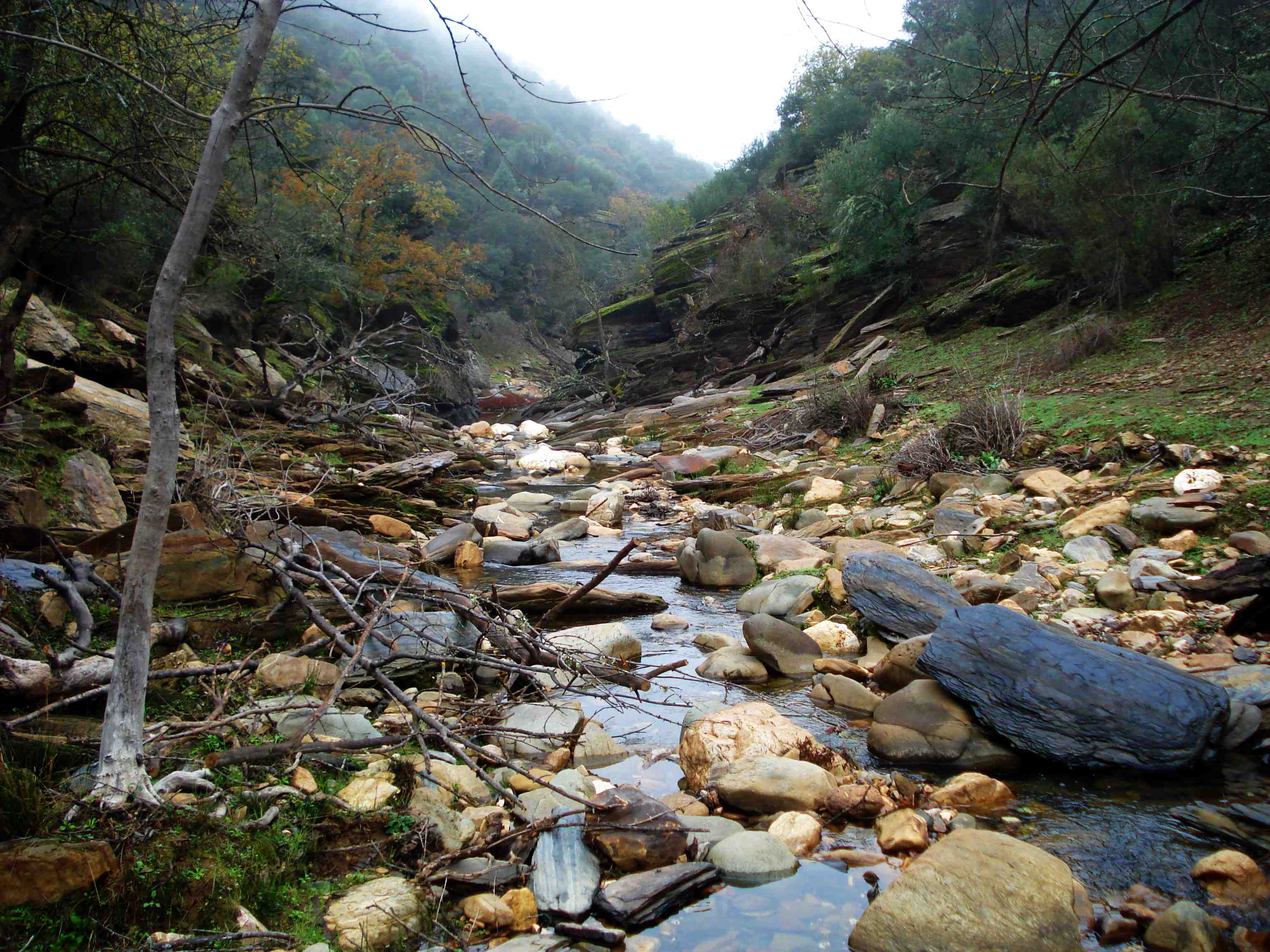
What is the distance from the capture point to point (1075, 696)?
323cm

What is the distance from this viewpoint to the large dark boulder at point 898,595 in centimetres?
454

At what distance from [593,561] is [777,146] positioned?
39588 mm

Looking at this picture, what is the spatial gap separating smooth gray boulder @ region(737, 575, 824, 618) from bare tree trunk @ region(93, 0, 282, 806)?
4143 mm

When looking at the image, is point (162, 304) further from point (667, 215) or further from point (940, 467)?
point (667, 215)

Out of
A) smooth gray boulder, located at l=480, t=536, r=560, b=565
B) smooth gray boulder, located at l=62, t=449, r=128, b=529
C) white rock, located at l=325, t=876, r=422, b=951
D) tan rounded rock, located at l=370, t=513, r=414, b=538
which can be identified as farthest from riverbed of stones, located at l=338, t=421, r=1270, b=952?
smooth gray boulder, located at l=62, t=449, r=128, b=529

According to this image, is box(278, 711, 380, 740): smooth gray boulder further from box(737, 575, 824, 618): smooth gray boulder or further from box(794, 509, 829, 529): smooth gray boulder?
box(794, 509, 829, 529): smooth gray boulder

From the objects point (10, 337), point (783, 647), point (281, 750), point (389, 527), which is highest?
point (10, 337)

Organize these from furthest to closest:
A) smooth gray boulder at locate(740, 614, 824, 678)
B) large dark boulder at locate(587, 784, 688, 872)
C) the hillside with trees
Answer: smooth gray boulder at locate(740, 614, 824, 678), the hillside with trees, large dark boulder at locate(587, 784, 688, 872)

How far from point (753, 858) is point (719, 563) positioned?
4335mm

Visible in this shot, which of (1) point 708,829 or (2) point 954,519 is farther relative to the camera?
(2) point 954,519

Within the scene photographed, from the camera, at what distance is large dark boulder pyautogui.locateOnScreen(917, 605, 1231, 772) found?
120 inches

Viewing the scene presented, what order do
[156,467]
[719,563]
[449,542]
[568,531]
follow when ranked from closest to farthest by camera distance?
[156,467] → [719,563] → [449,542] → [568,531]

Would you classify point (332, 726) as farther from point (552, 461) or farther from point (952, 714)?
point (552, 461)

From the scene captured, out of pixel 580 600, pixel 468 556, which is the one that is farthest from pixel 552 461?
pixel 580 600
